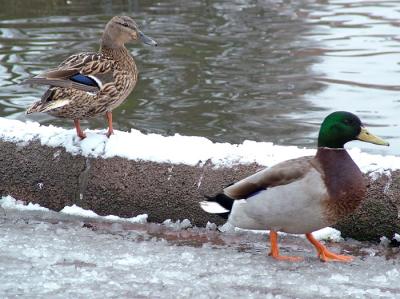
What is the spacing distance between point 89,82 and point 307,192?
6.65ft

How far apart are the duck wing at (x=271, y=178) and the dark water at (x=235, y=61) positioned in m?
2.91

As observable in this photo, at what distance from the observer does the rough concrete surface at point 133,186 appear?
5.92 meters

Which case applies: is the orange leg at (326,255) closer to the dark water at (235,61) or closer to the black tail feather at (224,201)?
the black tail feather at (224,201)

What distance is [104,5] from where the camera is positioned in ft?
56.0

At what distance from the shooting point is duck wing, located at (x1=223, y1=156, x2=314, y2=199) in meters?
5.51

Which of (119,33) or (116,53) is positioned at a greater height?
(119,33)

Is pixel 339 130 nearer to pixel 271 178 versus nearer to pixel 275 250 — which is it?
pixel 271 178

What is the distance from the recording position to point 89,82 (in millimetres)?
6703

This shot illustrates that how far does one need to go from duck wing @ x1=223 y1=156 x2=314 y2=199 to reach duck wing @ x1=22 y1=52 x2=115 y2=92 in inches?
58.7

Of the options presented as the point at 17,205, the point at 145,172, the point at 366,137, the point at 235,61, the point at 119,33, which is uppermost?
the point at 119,33

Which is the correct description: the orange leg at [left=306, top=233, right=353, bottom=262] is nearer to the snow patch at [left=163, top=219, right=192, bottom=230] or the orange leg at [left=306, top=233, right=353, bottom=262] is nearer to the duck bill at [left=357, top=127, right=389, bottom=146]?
the duck bill at [left=357, top=127, right=389, bottom=146]

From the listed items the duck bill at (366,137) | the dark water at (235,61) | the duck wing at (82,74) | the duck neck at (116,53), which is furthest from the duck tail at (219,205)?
the dark water at (235,61)

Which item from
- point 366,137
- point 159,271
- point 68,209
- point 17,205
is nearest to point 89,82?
point 68,209

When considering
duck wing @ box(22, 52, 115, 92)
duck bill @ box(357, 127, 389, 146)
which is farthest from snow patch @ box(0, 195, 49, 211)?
duck bill @ box(357, 127, 389, 146)
